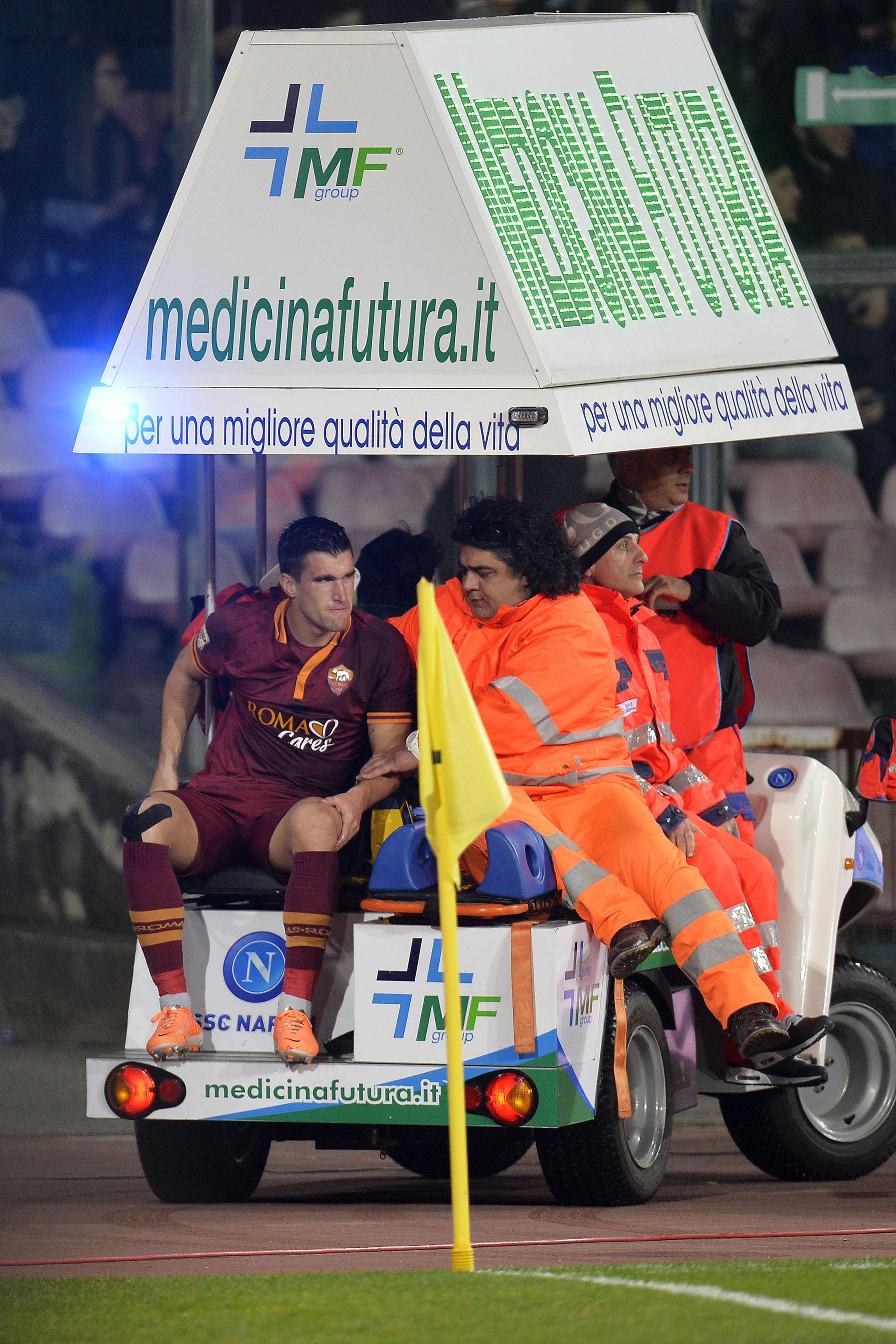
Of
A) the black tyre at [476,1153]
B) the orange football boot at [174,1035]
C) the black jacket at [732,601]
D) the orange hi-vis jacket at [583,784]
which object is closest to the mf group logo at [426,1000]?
the orange hi-vis jacket at [583,784]

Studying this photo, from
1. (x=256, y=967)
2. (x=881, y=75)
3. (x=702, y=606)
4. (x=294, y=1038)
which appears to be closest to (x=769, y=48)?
(x=881, y=75)

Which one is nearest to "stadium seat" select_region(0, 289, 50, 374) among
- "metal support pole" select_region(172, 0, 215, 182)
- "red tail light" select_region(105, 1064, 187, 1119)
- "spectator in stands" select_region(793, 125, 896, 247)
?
"metal support pole" select_region(172, 0, 215, 182)

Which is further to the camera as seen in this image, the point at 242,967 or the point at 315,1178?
the point at 315,1178

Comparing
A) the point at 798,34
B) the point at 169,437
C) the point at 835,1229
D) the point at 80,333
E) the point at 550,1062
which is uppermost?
the point at 798,34

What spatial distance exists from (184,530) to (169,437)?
186 inches

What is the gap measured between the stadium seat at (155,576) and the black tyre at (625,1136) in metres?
5.19

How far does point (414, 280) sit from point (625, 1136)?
2487 mm

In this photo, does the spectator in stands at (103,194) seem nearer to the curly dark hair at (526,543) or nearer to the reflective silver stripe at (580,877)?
the curly dark hair at (526,543)

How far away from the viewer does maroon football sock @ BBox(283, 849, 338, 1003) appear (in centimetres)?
695

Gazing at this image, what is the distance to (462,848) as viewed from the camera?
5664 mm

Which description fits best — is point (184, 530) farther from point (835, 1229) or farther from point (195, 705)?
point (835, 1229)

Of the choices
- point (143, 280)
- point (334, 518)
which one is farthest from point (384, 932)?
point (334, 518)

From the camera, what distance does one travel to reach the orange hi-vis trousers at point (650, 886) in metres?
6.96

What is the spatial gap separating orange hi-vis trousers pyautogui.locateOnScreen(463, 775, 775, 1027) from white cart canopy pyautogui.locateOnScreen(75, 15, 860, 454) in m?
1.02
